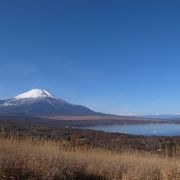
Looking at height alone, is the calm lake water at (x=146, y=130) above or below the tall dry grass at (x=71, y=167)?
above

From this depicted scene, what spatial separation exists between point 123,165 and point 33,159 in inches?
124

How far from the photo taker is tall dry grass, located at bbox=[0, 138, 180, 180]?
8.72 m

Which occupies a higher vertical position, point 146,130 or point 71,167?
point 146,130

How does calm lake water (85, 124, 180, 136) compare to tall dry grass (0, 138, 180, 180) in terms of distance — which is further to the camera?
calm lake water (85, 124, 180, 136)

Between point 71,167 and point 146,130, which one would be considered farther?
point 146,130

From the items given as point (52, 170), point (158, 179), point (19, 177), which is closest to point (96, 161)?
point (158, 179)

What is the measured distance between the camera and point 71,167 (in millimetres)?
9898

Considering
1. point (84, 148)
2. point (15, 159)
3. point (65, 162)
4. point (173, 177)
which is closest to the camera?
point (15, 159)

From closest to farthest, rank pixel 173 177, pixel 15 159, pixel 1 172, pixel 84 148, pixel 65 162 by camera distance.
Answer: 1. pixel 1 172
2. pixel 15 159
3. pixel 65 162
4. pixel 173 177
5. pixel 84 148

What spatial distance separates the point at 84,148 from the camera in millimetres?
14617

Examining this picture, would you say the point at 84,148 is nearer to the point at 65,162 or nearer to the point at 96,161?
the point at 96,161

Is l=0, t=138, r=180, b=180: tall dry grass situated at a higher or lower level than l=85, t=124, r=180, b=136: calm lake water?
lower

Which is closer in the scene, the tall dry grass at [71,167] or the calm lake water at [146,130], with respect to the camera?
the tall dry grass at [71,167]

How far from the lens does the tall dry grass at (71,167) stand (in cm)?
872
